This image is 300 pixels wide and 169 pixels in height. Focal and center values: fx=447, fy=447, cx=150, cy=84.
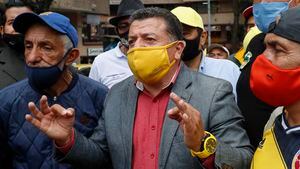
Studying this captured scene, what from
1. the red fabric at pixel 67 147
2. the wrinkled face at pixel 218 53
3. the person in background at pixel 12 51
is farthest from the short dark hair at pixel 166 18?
the wrinkled face at pixel 218 53

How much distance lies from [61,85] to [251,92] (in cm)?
133

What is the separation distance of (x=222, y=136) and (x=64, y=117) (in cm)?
90

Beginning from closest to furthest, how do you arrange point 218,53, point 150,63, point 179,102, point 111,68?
point 179,102 < point 150,63 < point 111,68 < point 218,53

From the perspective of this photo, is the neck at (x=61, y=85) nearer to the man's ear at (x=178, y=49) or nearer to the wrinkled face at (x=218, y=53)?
the man's ear at (x=178, y=49)

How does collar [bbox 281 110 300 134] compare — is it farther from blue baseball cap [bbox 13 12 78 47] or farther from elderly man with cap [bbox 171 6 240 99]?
elderly man with cap [bbox 171 6 240 99]

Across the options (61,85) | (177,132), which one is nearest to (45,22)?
(61,85)

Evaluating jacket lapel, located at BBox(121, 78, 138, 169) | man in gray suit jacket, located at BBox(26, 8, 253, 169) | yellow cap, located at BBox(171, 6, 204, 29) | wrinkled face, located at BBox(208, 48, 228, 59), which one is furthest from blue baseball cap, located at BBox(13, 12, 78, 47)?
wrinkled face, located at BBox(208, 48, 228, 59)

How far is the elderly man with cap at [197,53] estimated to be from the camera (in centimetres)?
439

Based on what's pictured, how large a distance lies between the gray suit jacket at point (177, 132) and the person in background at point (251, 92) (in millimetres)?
471

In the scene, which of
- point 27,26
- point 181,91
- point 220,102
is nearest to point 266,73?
point 220,102

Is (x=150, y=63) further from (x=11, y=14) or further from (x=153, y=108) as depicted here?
(x=11, y=14)

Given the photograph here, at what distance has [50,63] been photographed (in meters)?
2.86

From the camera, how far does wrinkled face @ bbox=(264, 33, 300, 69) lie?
2.27m

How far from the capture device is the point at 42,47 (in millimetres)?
2883
